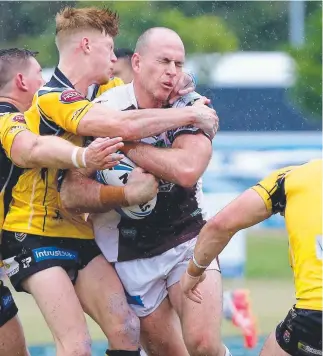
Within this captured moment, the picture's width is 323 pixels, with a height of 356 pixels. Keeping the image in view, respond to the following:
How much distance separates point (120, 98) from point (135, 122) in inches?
17.9

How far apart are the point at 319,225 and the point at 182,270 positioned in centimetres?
163

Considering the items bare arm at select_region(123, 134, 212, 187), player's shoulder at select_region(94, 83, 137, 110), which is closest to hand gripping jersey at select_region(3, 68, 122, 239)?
player's shoulder at select_region(94, 83, 137, 110)

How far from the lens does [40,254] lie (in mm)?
6746

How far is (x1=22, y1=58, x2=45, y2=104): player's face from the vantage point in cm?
718

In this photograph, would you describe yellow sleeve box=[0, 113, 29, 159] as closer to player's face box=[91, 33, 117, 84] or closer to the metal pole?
player's face box=[91, 33, 117, 84]

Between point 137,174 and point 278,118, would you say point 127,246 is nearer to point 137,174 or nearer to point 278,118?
point 137,174

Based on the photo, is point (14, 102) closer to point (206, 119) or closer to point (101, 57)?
point (101, 57)

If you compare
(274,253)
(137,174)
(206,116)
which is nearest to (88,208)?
(137,174)

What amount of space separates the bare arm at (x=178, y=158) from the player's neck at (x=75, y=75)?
64 cm

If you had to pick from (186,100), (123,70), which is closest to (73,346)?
(186,100)

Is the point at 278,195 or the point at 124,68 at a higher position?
the point at 278,195

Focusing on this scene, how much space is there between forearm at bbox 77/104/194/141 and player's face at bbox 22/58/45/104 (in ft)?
2.66

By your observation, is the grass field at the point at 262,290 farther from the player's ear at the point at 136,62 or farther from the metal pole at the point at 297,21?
the metal pole at the point at 297,21

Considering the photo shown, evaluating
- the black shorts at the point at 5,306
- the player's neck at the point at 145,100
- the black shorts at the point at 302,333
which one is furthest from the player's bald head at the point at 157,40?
the black shorts at the point at 302,333
